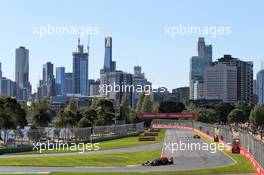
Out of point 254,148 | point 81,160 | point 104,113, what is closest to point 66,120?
point 104,113

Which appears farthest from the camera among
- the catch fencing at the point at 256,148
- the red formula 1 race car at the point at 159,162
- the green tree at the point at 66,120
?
the green tree at the point at 66,120

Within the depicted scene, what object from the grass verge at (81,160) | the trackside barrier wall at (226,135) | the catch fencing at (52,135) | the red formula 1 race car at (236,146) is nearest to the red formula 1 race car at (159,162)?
the grass verge at (81,160)

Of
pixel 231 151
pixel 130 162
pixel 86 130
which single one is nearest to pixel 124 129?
pixel 86 130

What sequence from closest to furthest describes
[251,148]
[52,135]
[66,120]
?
[251,148], [52,135], [66,120]

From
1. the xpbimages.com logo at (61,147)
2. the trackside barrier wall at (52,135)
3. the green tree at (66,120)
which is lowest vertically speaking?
the xpbimages.com logo at (61,147)

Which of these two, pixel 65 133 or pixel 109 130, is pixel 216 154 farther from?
pixel 109 130

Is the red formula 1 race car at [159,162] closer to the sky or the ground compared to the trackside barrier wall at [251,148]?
closer to the ground

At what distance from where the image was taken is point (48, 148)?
311ft

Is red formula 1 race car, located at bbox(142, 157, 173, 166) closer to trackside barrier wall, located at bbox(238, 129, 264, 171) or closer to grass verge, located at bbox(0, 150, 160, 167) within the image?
grass verge, located at bbox(0, 150, 160, 167)

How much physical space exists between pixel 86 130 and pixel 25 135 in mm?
18686

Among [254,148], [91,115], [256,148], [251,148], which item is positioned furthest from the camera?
[91,115]

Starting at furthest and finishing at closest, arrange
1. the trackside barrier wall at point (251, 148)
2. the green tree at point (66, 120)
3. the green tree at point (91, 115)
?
the green tree at point (91, 115)
the green tree at point (66, 120)
the trackside barrier wall at point (251, 148)

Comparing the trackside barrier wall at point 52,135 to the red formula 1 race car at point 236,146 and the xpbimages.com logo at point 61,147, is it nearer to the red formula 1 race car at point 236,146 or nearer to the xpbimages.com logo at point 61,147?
the xpbimages.com logo at point 61,147

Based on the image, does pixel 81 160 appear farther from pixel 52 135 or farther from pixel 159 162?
pixel 52 135
